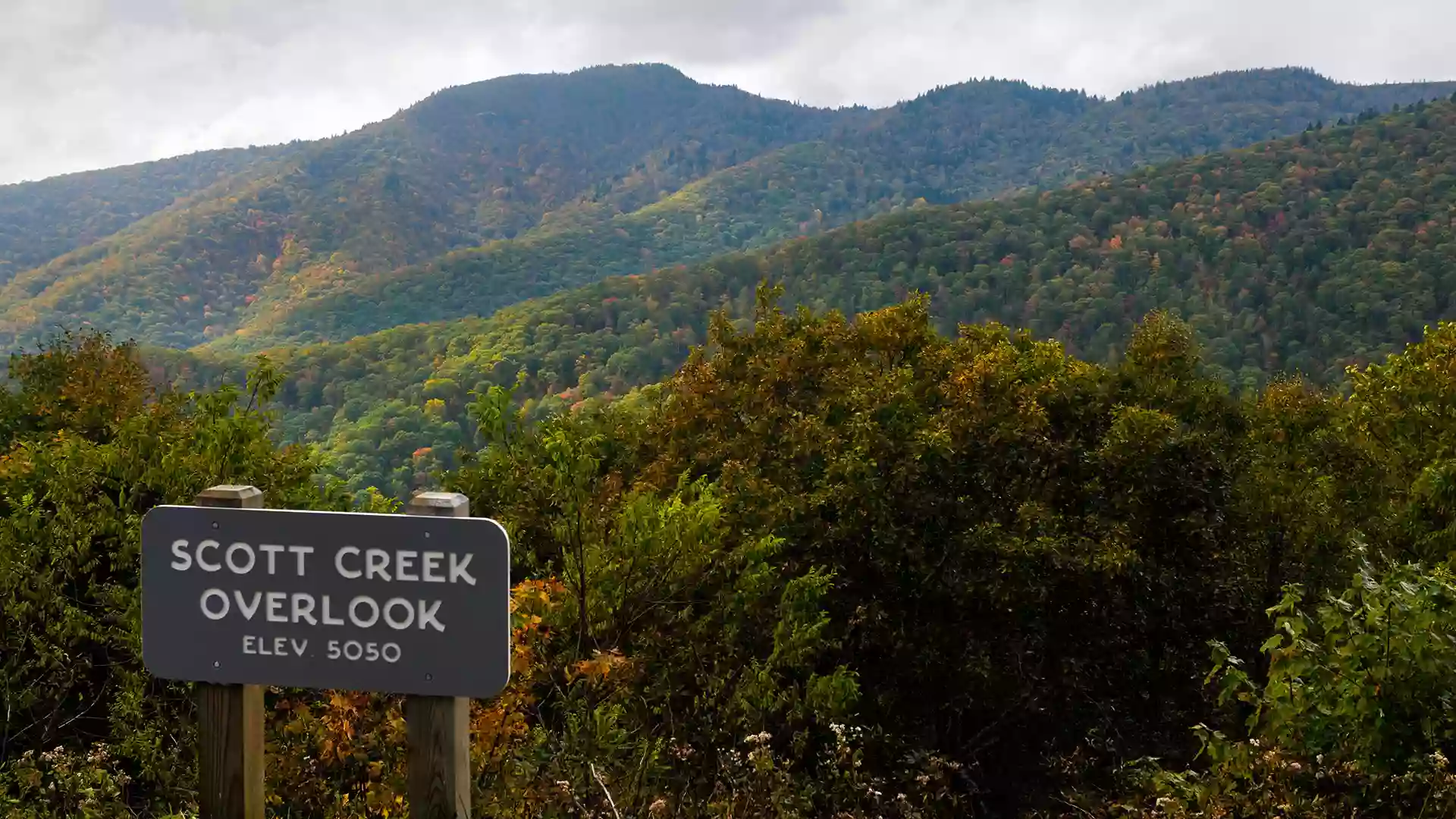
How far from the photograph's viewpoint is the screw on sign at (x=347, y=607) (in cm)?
278

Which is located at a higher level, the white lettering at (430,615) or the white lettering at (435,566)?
the white lettering at (435,566)

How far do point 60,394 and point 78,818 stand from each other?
44.3 feet

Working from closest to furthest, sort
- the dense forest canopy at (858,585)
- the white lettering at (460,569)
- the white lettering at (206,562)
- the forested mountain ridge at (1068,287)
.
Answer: the white lettering at (460,569)
the white lettering at (206,562)
the dense forest canopy at (858,585)
the forested mountain ridge at (1068,287)

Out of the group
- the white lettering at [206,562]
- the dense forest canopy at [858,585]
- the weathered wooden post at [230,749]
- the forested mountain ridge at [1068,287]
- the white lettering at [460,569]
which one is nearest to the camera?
the white lettering at [460,569]

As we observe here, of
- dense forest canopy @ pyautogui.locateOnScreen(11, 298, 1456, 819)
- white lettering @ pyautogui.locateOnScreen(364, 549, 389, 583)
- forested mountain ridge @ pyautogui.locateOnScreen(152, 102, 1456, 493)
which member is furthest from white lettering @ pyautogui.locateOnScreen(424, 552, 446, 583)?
forested mountain ridge @ pyautogui.locateOnScreen(152, 102, 1456, 493)

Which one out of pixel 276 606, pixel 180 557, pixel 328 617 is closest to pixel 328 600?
pixel 328 617

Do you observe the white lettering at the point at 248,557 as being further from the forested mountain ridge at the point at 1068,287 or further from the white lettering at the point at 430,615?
the forested mountain ridge at the point at 1068,287

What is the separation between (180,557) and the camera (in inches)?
114

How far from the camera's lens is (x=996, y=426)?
39.4 feet

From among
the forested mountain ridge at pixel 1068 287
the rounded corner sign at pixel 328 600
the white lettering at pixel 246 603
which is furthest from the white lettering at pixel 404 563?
the forested mountain ridge at pixel 1068 287

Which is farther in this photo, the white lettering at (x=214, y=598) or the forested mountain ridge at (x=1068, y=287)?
the forested mountain ridge at (x=1068, y=287)

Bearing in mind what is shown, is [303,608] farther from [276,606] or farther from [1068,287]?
[1068,287]

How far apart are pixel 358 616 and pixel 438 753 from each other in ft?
1.35

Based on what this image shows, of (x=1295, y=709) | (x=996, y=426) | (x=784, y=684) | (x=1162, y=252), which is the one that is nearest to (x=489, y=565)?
(x=1295, y=709)
